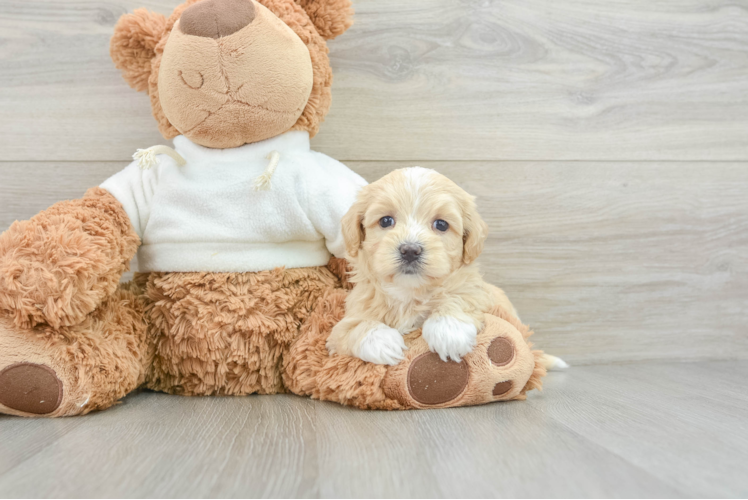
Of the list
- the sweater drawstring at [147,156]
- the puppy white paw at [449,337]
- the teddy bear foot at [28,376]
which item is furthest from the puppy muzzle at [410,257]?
the teddy bear foot at [28,376]

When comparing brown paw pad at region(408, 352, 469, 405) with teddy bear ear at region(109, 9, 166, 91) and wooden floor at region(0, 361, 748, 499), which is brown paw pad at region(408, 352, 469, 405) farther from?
teddy bear ear at region(109, 9, 166, 91)

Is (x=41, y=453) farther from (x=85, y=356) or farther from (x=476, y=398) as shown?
(x=476, y=398)

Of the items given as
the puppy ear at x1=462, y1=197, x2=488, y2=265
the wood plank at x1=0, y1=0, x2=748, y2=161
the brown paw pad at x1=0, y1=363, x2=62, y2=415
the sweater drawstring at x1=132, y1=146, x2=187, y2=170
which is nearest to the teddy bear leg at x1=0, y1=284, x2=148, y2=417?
the brown paw pad at x1=0, y1=363, x2=62, y2=415

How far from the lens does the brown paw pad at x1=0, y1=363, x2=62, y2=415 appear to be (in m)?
0.93

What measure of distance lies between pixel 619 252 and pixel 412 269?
0.78 m

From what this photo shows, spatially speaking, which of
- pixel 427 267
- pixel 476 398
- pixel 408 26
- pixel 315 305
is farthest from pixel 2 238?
pixel 408 26

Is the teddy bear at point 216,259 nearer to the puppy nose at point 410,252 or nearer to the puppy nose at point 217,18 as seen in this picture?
the puppy nose at point 217,18

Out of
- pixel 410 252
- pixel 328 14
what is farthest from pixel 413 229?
pixel 328 14

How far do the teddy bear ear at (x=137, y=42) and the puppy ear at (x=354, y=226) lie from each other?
53cm

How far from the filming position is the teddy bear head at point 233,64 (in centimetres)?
103

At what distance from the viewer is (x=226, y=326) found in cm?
109

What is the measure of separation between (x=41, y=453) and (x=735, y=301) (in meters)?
1.58

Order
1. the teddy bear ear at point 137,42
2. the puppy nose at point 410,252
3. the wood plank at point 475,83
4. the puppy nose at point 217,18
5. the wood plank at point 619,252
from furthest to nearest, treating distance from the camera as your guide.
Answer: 1. the wood plank at point 619,252
2. the wood plank at point 475,83
3. the teddy bear ear at point 137,42
4. the puppy nose at point 217,18
5. the puppy nose at point 410,252

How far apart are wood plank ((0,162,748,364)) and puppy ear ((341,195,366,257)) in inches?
15.5
